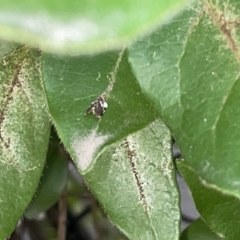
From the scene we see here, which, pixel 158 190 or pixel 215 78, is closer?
pixel 215 78

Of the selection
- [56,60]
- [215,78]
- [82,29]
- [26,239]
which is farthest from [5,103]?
[26,239]

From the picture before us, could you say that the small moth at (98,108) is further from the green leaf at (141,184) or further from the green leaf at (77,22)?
the green leaf at (77,22)

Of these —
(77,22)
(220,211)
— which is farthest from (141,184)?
(77,22)

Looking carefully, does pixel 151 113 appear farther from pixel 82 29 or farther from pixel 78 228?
pixel 78 228

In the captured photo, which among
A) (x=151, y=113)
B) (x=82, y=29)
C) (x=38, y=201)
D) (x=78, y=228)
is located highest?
(x=82, y=29)

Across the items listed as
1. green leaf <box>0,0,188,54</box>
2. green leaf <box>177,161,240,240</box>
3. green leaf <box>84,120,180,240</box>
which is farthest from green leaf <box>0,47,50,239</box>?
green leaf <box>0,0,188,54</box>
